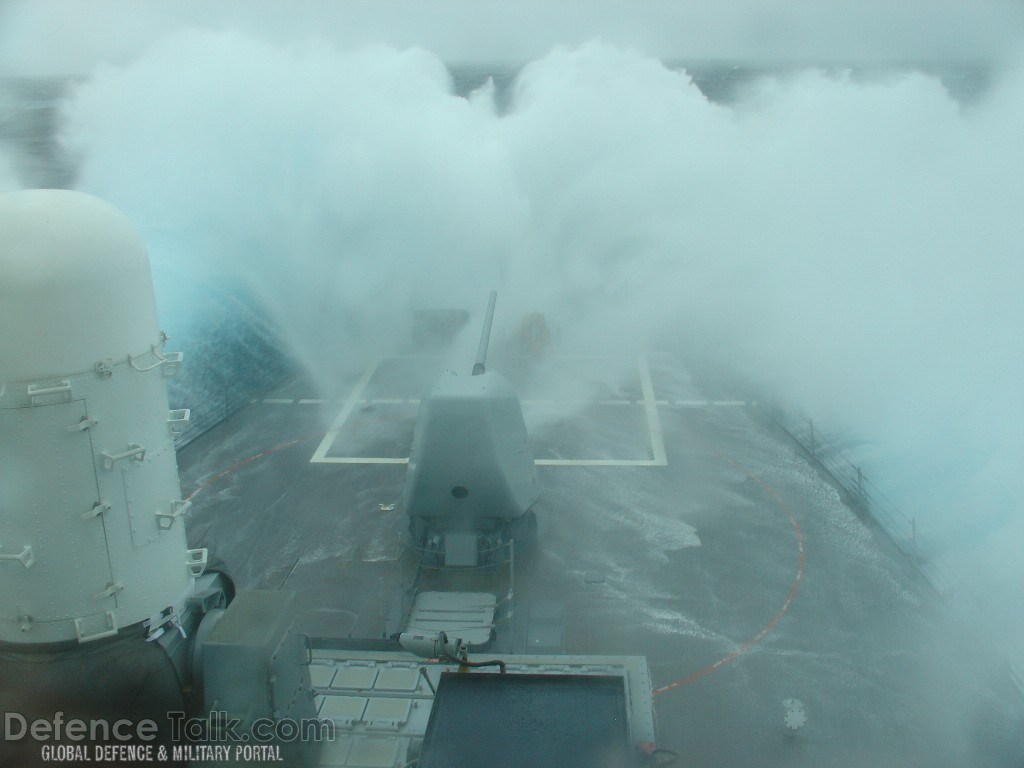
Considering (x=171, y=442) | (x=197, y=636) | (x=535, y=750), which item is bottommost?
(x=535, y=750)

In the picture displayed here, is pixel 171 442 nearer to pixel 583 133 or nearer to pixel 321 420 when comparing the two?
pixel 321 420

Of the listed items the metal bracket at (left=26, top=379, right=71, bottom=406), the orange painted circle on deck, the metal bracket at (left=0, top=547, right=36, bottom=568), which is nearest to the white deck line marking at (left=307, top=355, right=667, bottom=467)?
the orange painted circle on deck

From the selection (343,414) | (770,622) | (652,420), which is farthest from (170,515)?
(652,420)

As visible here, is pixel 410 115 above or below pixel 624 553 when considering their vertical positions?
above

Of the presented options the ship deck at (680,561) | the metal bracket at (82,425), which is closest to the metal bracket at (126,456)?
the metal bracket at (82,425)

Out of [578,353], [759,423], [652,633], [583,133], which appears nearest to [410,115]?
[583,133]

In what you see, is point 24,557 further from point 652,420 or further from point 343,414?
point 652,420

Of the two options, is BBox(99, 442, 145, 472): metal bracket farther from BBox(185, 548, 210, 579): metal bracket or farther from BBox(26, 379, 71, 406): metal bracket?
BBox(185, 548, 210, 579): metal bracket
